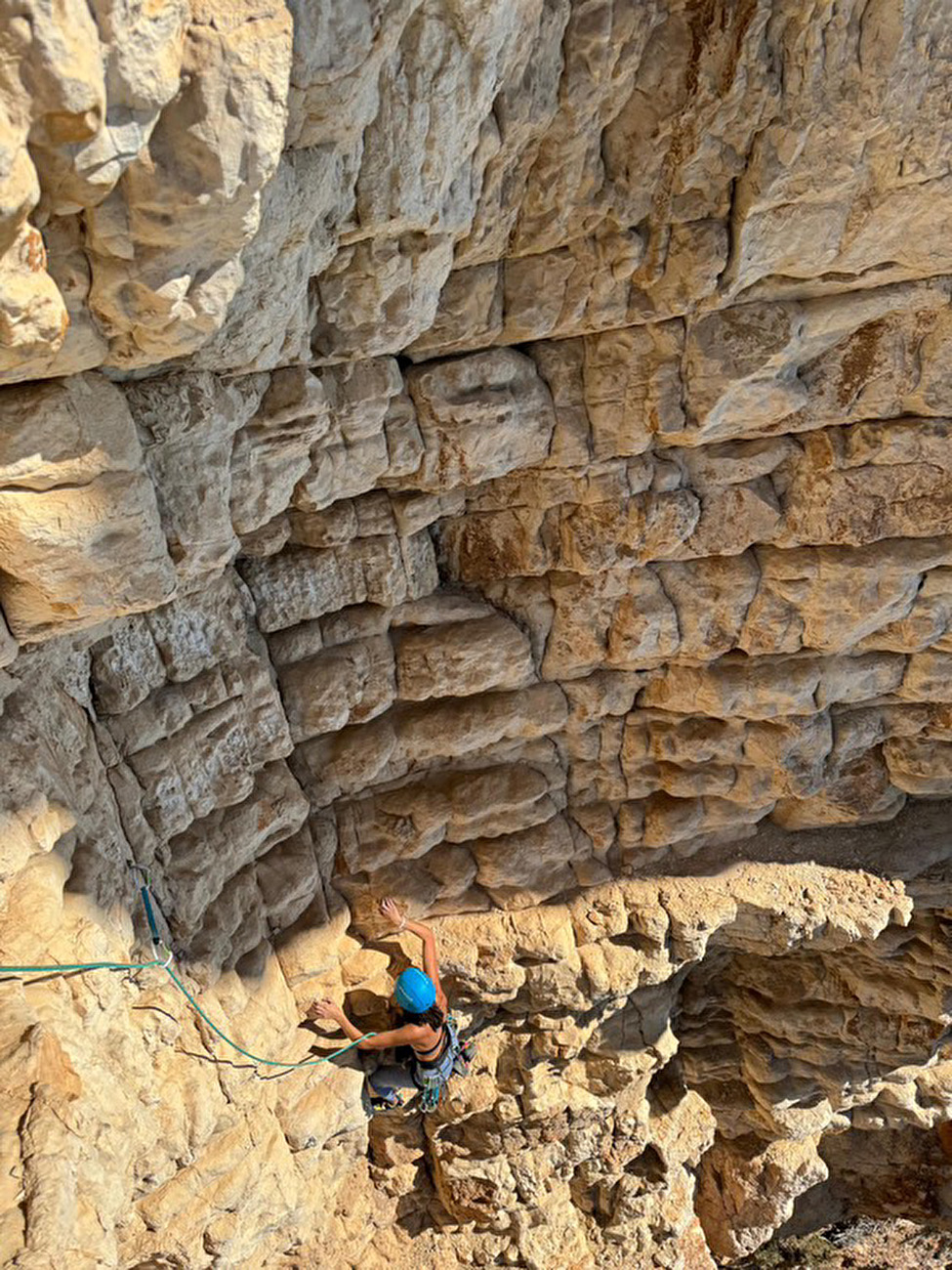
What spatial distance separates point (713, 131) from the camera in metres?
3.85

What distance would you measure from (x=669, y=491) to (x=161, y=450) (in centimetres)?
307

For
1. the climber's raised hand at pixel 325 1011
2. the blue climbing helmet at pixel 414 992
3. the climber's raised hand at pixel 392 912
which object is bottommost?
the climber's raised hand at pixel 325 1011

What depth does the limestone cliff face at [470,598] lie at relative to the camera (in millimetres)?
2861

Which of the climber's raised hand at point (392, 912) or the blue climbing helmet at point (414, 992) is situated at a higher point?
the climber's raised hand at point (392, 912)

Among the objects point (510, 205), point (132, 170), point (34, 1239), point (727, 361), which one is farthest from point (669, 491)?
point (34, 1239)

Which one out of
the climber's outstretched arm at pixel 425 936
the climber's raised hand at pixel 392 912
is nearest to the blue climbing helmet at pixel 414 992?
the climber's outstretched arm at pixel 425 936

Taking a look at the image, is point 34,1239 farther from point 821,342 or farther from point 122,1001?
point 821,342

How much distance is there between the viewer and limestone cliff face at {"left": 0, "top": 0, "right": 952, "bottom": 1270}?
286 centimetres

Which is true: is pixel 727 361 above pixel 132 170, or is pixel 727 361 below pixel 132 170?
below

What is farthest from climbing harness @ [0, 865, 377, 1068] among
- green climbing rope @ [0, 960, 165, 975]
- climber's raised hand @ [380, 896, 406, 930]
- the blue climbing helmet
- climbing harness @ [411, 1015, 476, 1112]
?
climber's raised hand @ [380, 896, 406, 930]

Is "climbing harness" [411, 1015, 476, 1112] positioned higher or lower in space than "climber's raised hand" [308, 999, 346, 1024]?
lower

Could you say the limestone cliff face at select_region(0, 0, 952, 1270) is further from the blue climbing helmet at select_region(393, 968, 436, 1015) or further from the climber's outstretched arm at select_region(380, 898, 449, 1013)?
the blue climbing helmet at select_region(393, 968, 436, 1015)

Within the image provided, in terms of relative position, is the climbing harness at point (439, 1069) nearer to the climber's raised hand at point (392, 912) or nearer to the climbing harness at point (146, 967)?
the climber's raised hand at point (392, 912)

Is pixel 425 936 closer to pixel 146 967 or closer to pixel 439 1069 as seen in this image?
pixel 439 1069
